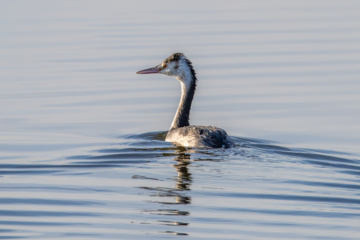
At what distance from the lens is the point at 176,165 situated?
13.3m

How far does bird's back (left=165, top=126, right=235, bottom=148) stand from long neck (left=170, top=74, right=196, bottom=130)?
4.48 ft

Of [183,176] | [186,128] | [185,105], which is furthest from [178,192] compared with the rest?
[185,105]

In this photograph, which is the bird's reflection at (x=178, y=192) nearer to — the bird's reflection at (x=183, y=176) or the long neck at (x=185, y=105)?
the bird's reflection at (x=183, y=176)

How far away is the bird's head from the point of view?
16719 mm

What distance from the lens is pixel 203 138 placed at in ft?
47.4

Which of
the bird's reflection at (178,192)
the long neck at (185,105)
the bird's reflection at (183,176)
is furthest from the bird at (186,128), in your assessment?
the bird's reflection at (183,176)

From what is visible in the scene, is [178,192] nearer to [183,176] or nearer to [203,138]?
[183,176]

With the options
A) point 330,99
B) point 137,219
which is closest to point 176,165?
point 137,219

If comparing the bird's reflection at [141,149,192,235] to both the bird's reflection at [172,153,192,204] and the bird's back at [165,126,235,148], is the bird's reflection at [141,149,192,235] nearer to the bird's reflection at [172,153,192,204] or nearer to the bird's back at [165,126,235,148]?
the bird's reflection at [172,153,192,204]

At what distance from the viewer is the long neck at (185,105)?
16.5 m

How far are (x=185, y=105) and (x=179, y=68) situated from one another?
30.4 inches

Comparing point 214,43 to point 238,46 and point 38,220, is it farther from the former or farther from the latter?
point 38,220

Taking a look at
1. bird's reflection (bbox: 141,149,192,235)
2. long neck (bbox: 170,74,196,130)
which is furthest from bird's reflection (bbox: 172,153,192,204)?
long neck (bbox: 170,74,196,130)

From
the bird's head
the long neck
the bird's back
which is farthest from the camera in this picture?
the bird's head
